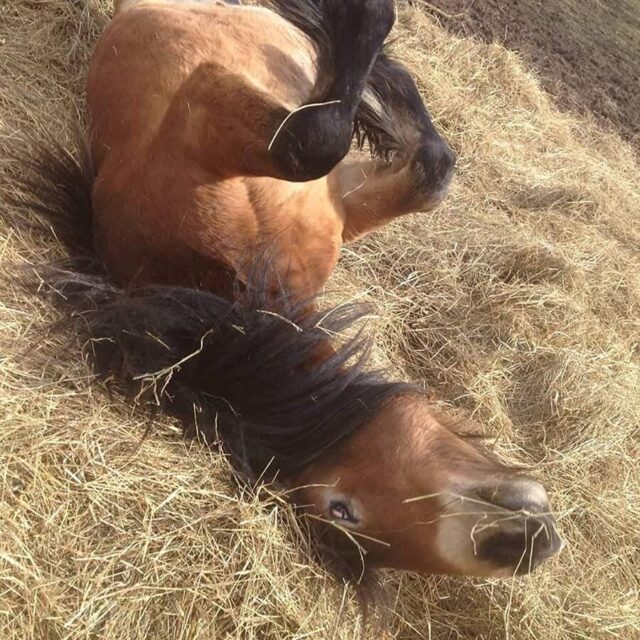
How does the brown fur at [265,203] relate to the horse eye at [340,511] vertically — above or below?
above

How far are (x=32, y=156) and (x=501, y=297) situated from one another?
1877mm

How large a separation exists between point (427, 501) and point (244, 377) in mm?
503

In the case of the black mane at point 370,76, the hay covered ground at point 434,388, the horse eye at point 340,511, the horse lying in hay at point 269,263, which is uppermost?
the black mane at point 370,76

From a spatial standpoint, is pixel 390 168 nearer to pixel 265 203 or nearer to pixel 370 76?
pixel 370 76

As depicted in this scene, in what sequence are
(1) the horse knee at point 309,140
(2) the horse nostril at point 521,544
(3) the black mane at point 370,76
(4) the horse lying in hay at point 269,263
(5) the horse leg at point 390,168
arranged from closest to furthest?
Answer: 1. (2) the horse nostril at point 521,544
2. (4) the horse lying in hay at point 269,263
3. (1) the horse knee at point 309,140
4. (3) the black mane at point 370,76
5. (5) the horse leg at point 390,168

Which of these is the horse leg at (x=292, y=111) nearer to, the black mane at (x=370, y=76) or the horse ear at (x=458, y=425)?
the black mane at (x=370, y=76)

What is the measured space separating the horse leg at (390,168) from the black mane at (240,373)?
727mm

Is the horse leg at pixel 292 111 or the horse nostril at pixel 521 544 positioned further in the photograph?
the horse leg at pixel 292 111

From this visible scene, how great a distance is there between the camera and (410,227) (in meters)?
3.19

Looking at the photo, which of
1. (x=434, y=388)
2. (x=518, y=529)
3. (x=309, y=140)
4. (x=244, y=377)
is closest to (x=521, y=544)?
(x=518, y=529)

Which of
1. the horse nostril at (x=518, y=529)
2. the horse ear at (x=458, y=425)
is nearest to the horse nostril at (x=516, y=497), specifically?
the horse nostril at (x=518, y=529)

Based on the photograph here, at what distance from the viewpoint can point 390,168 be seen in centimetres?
240

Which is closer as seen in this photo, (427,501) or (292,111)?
(427,501)

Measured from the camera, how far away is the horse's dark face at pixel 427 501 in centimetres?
141
